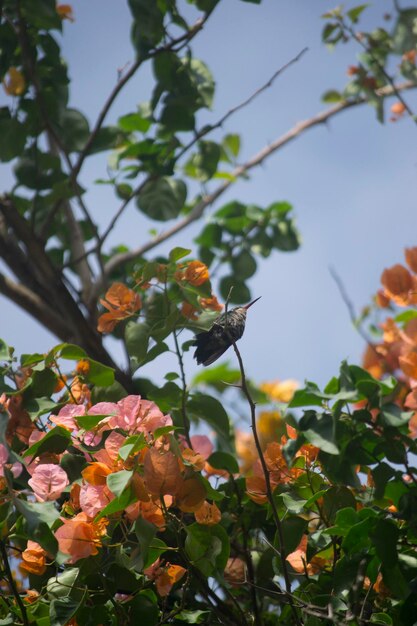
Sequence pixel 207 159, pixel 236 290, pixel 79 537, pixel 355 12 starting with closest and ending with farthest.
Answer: pixel 79 537, pixel 236 290, pixel 207 159, pixel 355 12

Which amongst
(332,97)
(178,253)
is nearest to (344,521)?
(178,253)

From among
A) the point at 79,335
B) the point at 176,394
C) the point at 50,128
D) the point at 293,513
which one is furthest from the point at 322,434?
the point at 50,128

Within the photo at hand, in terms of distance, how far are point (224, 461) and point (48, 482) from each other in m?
0.26

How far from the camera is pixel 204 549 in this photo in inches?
29.4

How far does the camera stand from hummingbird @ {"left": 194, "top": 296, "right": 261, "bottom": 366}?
0.83m

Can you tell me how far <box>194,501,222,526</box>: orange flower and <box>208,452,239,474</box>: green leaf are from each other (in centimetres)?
20

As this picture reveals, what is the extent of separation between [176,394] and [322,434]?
206mm

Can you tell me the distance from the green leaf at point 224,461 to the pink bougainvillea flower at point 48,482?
9.3 inches

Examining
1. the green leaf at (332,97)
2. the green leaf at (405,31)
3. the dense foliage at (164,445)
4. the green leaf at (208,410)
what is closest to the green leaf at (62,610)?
the dense foliage at (164,445)

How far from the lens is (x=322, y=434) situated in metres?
0.82

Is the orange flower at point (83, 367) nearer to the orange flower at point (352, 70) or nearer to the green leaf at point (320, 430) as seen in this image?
the green leaf at point (320, 430)

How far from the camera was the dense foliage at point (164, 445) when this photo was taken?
0.74 m

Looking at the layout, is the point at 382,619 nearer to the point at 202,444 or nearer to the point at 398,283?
the point at 202,444

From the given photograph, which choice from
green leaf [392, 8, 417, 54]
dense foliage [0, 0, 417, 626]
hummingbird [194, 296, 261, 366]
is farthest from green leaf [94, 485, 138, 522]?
green leaf [392, 8, 417, 54]
